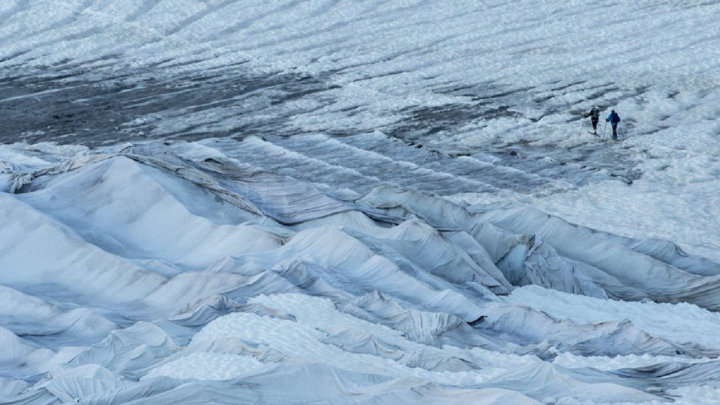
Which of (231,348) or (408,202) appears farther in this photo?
(408,202)

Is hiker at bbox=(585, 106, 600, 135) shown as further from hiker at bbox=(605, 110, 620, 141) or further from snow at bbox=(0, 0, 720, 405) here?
snow at bbox=(0, 0, 720, 405)

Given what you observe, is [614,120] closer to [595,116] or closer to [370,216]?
[595,116]

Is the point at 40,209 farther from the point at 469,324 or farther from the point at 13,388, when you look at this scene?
the point at 469,324

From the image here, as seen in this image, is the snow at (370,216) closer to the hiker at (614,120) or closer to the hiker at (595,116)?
the hiker at (614,120)

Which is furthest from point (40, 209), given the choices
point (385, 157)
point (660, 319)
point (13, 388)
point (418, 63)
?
point (418, 63)

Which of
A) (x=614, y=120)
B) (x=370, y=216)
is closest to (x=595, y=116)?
(x=614, y=120)

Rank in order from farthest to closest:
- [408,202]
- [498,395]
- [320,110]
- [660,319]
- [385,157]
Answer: [320,110]
[385,157]
[408,202]
[660,319]
[498,395]

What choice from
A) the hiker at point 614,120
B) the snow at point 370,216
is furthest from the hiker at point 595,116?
the snow at point 370,216

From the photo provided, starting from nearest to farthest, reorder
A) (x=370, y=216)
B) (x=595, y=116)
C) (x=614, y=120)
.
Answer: (x=370, y=216)
(x=614, y=120)
(x=595, y=116)
